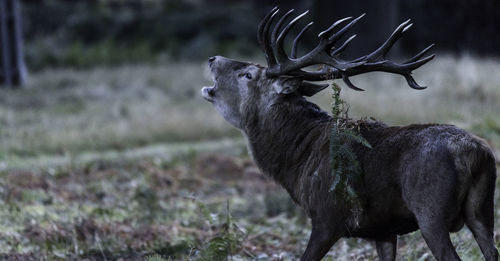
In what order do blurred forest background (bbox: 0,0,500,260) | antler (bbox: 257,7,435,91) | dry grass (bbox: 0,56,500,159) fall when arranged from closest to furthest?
antler (bbox: 257,7,435,91) → blurred forest background (bbox: 0,0,500,260) → dry grass (bbox: 0,56,500,159)

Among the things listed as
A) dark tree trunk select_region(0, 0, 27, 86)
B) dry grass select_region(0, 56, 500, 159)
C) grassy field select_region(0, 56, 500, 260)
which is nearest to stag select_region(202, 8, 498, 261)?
grassy field select_region(0, 56, 500, 260)

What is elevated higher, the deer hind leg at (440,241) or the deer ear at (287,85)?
the deer ear at (287,85)

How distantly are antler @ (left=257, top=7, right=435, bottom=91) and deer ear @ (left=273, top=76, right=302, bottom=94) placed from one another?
53mm

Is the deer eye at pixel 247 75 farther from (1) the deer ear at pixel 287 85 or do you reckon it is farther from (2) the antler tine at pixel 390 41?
(2) the antler tine at pixel 390 41

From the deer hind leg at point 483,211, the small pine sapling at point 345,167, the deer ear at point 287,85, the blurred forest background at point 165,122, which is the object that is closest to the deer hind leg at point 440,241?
the deer hind leg at point 483,211

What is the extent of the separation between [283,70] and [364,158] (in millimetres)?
1210

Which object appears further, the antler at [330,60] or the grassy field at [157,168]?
the grassy field at [157,168]

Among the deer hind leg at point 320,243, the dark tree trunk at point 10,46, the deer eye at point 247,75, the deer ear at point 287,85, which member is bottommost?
the deer hind leg at point 320,243

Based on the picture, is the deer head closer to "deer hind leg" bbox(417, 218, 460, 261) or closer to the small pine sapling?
the small pine sapling

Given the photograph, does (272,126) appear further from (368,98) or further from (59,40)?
(59,40)

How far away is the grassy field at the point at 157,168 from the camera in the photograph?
321 inches

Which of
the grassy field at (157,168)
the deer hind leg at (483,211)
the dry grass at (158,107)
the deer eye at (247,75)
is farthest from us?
the dry grass at (158,107)

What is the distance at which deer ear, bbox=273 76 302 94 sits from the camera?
22.7 ft

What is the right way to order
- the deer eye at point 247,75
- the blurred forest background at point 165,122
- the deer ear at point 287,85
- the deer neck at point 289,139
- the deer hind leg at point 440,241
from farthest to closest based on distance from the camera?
the blurred forest background at point 165,122
the deer eye at point 247,75
the deer ear at point 287,85
the deer neck at point 289,139
the deer hind leg at point 440,241
